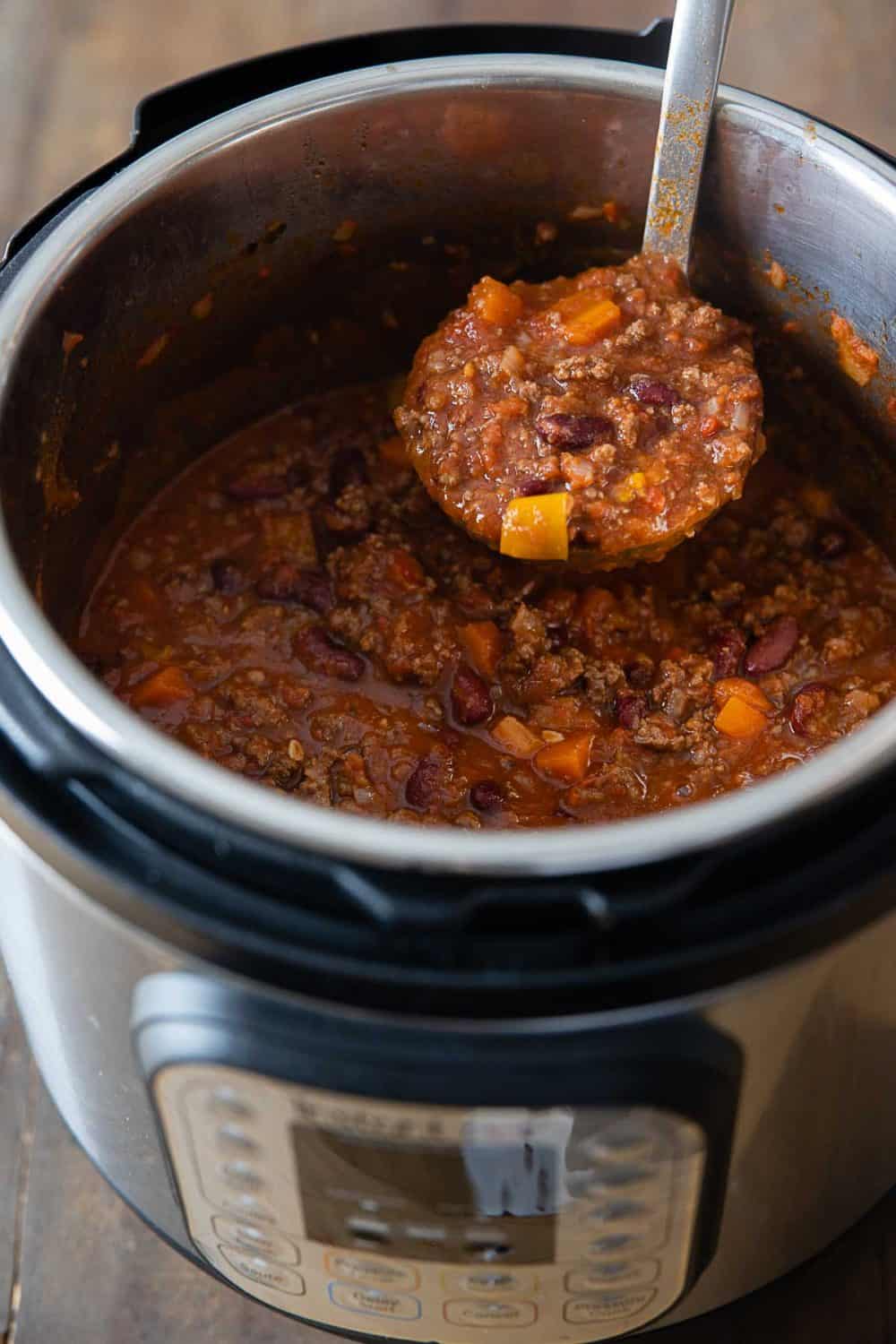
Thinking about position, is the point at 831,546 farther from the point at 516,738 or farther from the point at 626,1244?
the point at 626,1244

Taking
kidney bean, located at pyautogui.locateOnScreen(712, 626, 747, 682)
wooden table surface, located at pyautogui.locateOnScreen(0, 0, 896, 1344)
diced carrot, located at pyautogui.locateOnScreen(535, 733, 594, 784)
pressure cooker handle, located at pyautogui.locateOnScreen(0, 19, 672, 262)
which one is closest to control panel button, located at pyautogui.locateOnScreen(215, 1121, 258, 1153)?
diced carrot, located at pyautogui.locateOnScreen(535, 733, 594, 784)

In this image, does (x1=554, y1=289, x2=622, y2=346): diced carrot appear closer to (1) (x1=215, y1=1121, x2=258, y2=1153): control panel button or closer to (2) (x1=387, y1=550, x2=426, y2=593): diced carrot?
(2) (x1=387, y1=550, x2=426, y2=593): diced carrot

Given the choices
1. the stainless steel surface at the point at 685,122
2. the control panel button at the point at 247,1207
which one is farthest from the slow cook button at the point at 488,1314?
the stainless steel surface at the point at 685,122

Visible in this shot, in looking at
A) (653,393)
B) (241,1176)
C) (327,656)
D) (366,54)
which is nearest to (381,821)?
(241,1176)

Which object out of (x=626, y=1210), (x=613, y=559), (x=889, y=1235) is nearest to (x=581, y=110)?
(x=613, y=559)

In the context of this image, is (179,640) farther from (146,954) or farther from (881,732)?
(881,732)

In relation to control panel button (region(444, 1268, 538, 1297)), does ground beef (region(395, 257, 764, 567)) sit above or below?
above
